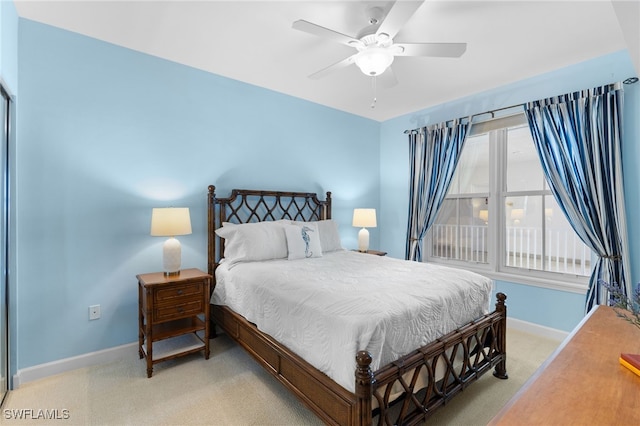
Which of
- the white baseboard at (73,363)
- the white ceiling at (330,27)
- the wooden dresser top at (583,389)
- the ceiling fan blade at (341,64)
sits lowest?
the white baseboard at (73,363)

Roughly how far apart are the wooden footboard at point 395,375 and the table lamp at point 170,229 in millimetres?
794

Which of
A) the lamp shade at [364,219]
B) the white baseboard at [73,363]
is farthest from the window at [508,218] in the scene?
the lamp shade at [364,219]

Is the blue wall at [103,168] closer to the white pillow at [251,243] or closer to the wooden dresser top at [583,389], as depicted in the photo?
the white pillow at [251,243]

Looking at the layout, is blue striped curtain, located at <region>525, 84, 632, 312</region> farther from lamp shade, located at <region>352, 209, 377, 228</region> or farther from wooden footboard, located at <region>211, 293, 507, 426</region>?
lamp shade, located at <region>352, 209, 377, 228</region>

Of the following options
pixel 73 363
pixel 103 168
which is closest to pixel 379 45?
pixel 103 168

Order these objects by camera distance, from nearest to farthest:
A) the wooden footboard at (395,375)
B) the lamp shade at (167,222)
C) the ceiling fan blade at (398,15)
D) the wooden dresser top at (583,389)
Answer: the wooden dresser top at (583,389)
the wooden footboard at (395,375)
the ceiling fan blade at (398,15)
the lamp shade at (167,222)

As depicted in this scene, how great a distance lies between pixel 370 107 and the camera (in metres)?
4.35

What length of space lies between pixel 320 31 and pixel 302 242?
1.97 metres

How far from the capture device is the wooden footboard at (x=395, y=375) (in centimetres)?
149

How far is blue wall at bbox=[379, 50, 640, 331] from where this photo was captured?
2734mm

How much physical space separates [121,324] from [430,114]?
445cm

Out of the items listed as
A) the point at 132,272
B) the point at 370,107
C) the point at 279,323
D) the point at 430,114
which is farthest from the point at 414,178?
the point at 132,272

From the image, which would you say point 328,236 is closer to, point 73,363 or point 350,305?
point 350,305

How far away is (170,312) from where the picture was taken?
2.53 m
